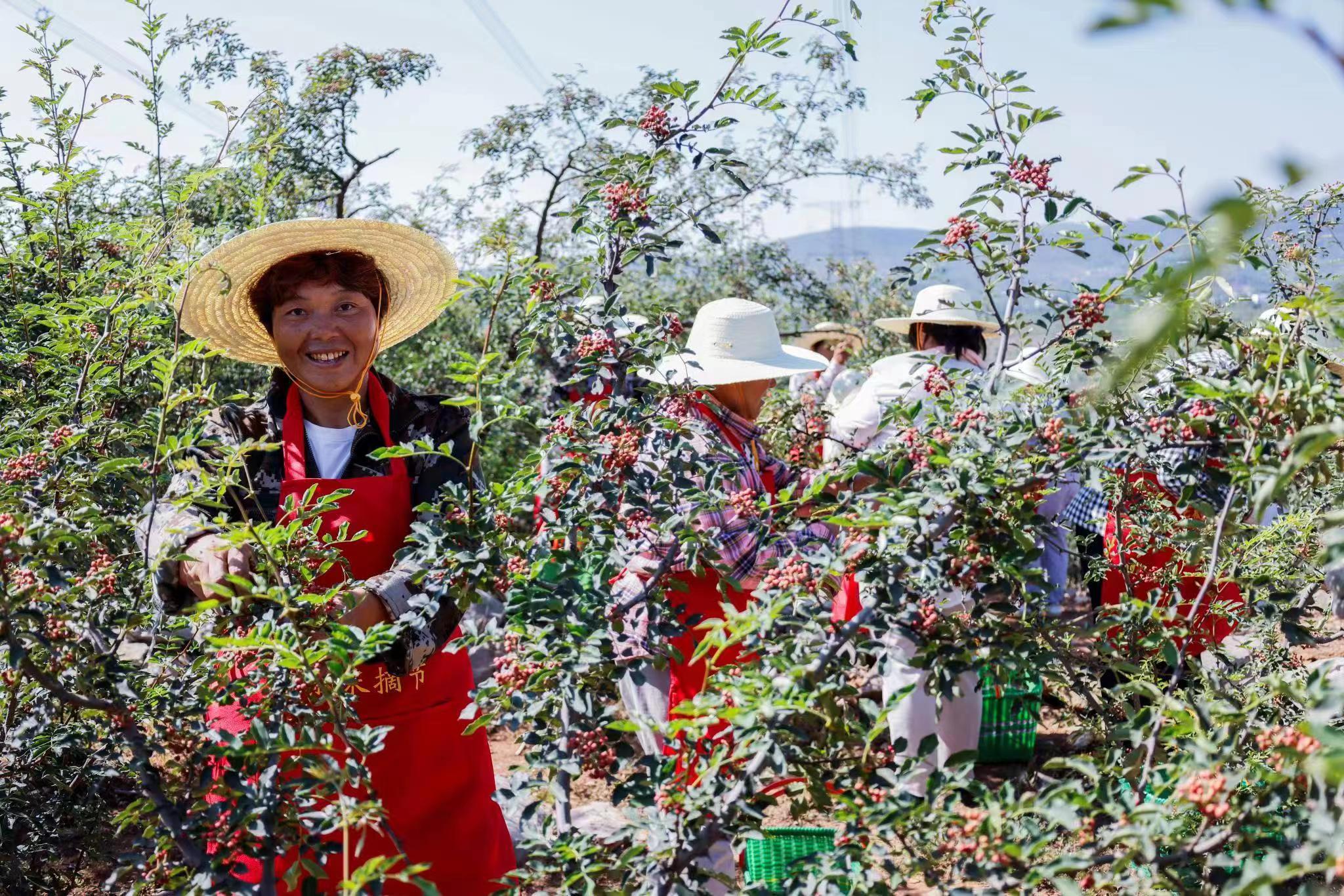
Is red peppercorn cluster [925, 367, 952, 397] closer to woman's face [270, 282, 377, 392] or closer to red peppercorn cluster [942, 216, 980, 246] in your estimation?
red peppercorn cluster [942, 216, 980, 246]

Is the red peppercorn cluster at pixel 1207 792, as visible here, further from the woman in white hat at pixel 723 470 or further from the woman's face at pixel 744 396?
the woman's face at pixel 744 396

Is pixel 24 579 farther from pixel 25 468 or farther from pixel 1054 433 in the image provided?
pixel 1054 433

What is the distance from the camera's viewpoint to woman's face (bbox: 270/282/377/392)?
92.0 inches

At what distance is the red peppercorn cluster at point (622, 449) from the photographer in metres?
1.80

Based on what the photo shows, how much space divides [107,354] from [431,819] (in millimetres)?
1326

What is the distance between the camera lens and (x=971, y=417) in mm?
1632

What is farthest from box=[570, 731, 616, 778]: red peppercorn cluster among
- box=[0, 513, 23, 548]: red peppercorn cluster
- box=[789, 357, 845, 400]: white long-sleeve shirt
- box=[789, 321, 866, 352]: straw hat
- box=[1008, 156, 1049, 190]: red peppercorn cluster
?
box=[789, 321, 866, 352]: straw hat

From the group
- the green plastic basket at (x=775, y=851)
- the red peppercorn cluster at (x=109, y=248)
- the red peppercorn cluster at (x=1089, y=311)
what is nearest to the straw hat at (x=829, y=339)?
the green plastic basket at (x=775, y=851)

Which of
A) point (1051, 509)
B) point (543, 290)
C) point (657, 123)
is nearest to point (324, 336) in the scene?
point (543, 290)

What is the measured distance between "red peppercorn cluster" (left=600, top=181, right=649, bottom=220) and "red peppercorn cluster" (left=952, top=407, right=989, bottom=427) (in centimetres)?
68

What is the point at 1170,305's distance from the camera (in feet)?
1.75

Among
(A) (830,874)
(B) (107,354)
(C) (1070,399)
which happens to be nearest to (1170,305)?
(A) (830,874)

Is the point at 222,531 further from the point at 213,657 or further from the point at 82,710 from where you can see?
the point at 82,710

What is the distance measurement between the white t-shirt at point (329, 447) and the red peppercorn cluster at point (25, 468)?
54 cm
